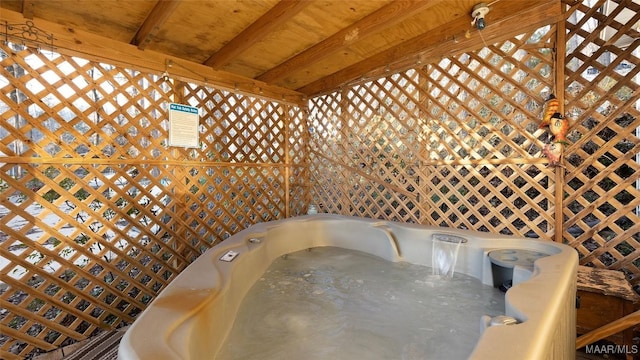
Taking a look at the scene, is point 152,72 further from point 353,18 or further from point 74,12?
point 353,18

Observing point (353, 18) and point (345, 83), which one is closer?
point (353, 18)

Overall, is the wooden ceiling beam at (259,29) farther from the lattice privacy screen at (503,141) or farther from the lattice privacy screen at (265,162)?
the lattice privacy screen at (503,141)

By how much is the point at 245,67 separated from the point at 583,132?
2.82 m

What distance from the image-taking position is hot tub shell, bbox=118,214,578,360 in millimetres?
847

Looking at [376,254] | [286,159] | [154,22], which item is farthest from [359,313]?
[286,159]

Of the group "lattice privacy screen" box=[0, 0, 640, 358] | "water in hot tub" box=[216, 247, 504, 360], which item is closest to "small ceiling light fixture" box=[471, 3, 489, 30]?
"lattice privacy screen" box=[0, 0, 640, 358]

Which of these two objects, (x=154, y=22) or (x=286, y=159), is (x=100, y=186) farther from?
(x=286, y=159)

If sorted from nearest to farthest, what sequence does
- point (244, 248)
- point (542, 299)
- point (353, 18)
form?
point (542, 299) → point (244, 248) → point (353, 18)

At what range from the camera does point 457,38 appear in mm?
2270

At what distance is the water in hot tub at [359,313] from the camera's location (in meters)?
1.28

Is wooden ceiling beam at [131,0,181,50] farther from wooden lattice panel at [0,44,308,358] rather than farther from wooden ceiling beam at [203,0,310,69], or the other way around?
wooden ceiling beam at [203,0,310,69]

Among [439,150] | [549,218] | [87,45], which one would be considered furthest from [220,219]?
[549,218]

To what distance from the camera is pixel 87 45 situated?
6.47 ft

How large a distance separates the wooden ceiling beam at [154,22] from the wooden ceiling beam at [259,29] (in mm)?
516
